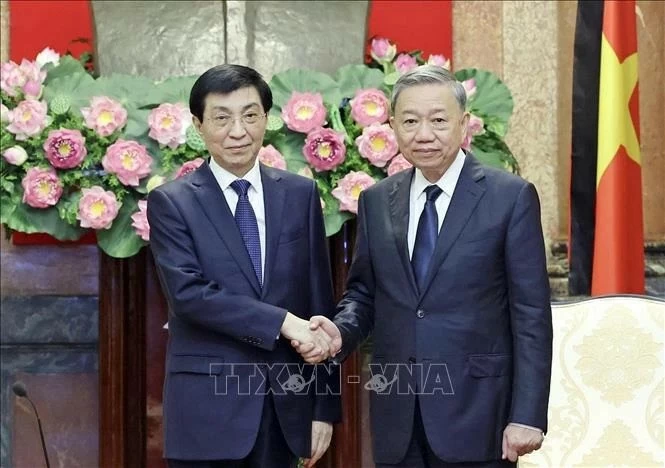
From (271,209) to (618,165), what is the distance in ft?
6.04

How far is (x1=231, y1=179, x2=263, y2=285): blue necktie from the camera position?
3.05 meters

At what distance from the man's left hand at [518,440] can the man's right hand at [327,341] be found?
0.44 metres

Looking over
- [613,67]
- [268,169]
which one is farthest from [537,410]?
[613,67]

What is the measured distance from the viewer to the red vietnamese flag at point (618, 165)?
14.7ft

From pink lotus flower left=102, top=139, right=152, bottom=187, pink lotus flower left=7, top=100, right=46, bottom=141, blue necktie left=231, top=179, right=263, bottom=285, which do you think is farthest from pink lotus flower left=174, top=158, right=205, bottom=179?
blue necktie left=231, top=179, right=263, bottom=285

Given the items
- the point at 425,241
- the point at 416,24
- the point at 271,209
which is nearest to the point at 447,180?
the point at 425,241

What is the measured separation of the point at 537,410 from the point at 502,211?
0.44 metres

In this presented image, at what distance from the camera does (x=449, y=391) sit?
2855 mm

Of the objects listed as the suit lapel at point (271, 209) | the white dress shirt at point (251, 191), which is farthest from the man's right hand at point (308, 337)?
the white dress shirt at point (251, 191)

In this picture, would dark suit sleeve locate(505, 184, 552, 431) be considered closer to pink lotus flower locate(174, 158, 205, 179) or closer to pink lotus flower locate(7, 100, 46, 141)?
pink lotus flower locate(174, 158, 205, 179)

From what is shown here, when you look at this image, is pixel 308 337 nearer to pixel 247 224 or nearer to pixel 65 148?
pixel 247 224

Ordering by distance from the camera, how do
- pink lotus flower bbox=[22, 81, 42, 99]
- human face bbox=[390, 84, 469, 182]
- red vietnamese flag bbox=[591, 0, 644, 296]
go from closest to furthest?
human face bbox=[390, 84, 469, 182] < pink lotus flower bbox=[22, 81, 42, 99] < red vietnamese flag bbox=[591, 0, 644, 296]

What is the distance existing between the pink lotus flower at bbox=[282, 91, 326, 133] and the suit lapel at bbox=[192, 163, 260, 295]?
3.35ft

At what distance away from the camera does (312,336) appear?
2969mm
